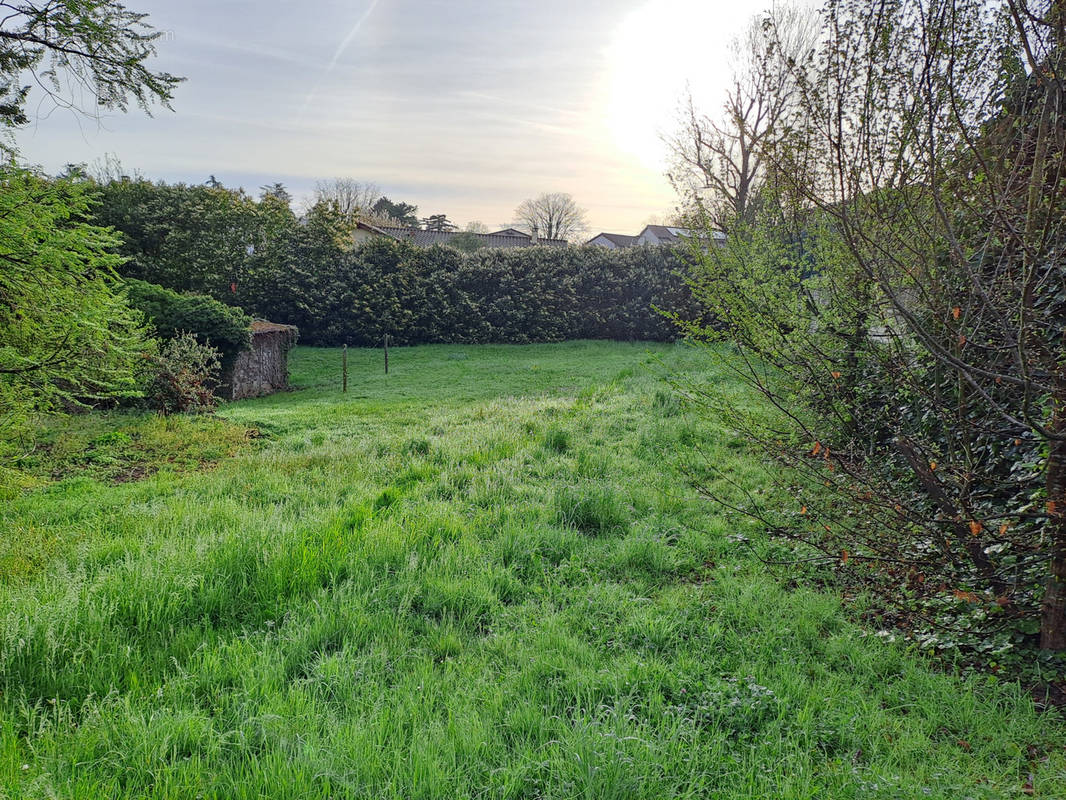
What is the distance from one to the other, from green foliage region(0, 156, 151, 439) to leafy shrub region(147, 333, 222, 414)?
5388 mm

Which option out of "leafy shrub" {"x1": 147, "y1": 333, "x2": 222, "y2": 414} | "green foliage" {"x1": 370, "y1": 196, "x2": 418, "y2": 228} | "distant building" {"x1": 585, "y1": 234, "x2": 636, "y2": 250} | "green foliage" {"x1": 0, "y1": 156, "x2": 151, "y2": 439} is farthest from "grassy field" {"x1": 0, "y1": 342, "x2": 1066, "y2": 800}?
"distant building" {"x1": 585, "y1": 234, "x2": 636, "y2": 250}

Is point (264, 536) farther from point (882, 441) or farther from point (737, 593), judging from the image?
point (882, 441)

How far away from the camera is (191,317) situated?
11.0 meters

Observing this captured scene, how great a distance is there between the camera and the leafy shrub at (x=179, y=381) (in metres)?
9.34

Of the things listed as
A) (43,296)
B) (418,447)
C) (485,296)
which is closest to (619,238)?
(485,296)

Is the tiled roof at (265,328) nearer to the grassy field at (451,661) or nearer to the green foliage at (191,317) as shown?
the green foliage at (191,317)

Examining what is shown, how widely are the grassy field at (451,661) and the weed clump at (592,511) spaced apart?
0.02 m

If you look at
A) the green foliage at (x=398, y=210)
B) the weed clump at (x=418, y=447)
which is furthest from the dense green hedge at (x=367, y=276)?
the green foliage at (x=398, y=210)

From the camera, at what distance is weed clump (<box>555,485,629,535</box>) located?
4.34 m

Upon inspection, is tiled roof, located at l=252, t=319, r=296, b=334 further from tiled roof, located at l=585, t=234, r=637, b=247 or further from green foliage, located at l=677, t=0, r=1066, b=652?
tiled roof, located at l=585, t=234, r=637, b=247

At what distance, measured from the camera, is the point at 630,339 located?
22.4m

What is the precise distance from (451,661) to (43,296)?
13.8 feet

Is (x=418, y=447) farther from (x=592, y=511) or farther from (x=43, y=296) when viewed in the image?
(x=43, y=296)

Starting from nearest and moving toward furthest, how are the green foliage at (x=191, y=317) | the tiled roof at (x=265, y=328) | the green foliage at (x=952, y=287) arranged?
the green foliage at (x=952, y=287), the green foliage at (x=191, y=317), the tiled roof at (x=265, y=328)
